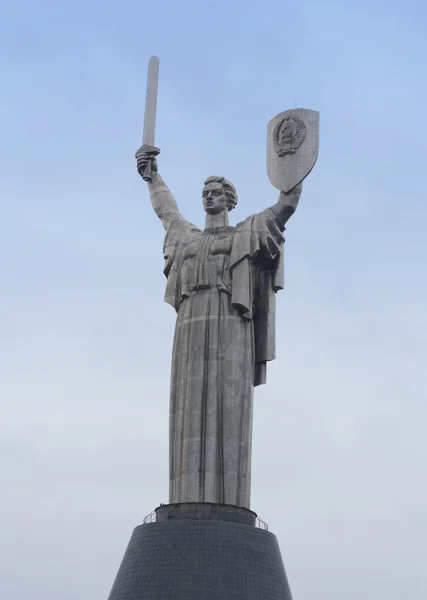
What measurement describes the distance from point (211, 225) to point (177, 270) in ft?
4.19

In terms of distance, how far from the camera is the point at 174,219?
23125mm

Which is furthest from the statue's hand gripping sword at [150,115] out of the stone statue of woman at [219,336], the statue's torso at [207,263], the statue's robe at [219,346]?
the statue's torso at [207,263]

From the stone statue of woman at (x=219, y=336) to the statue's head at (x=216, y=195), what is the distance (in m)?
0.02

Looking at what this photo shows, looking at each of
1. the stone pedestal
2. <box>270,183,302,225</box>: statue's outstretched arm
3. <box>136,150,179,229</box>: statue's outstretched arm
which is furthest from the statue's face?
the stone pedestal

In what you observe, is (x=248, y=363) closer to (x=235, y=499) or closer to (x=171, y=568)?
(x=235, y=499)

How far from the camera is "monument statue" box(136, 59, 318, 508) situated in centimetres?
2039

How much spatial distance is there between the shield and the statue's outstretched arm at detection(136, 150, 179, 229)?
110 inches

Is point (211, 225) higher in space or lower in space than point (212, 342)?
higher

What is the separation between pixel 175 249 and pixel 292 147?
10.8 feet

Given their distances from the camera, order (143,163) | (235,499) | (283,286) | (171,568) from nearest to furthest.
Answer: (171,568)
(235,499)
(283,286)
(143,163)

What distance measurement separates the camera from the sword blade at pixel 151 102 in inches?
945

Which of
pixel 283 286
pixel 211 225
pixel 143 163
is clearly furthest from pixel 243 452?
pixel 143 163

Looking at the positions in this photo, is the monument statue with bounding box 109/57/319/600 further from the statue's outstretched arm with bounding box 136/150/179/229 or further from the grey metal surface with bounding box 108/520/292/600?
the statue's outstretched arm with bounding box 136/150/179/229

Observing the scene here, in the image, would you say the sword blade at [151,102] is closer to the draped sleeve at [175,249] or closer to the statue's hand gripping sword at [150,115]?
the statue's hand gripping sword at [150,115]
